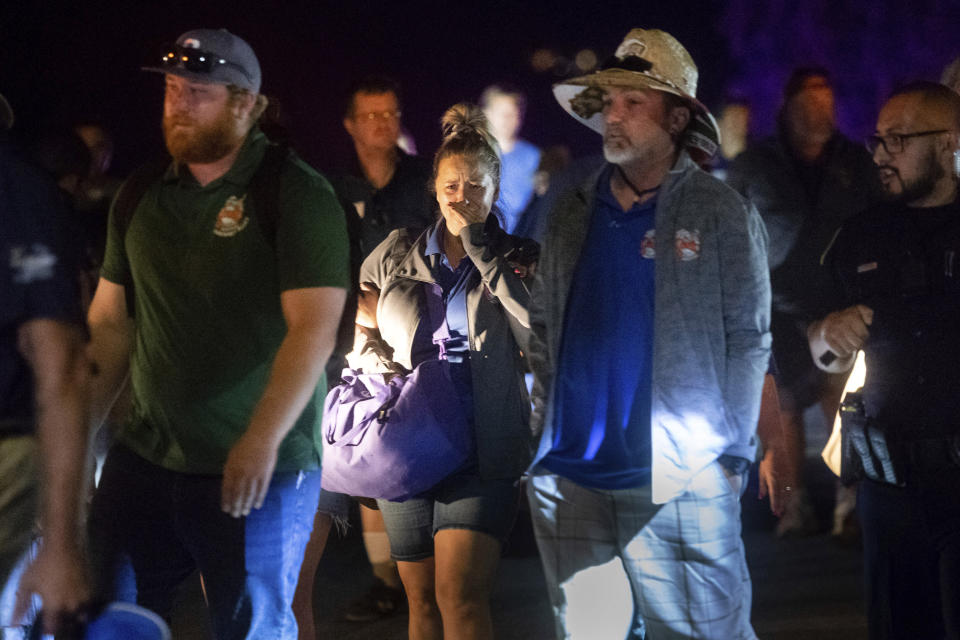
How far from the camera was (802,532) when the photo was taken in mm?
6730

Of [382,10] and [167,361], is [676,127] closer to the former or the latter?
[167,361]

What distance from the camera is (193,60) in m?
3.13

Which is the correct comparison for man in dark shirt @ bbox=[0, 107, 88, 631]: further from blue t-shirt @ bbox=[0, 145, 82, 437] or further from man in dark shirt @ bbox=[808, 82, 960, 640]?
man in dark shirt @ bbox=[808, 82, 960, 640]

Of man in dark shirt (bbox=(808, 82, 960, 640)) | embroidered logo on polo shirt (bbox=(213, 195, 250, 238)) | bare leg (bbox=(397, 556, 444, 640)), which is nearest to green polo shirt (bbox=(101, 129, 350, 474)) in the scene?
embroidered logo on polo shirt (bbox=(213, 195, 250, 238))

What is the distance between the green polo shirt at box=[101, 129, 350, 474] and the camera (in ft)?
9.93

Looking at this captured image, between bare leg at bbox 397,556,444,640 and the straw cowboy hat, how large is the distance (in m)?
1.71

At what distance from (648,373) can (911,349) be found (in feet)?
2.70

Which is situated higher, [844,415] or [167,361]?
[167,361]

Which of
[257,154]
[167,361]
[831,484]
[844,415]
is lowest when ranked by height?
[831,484]

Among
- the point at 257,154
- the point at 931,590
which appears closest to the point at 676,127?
the point at 257,154

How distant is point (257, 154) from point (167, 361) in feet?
2.00

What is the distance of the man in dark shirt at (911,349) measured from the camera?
3.40 meters

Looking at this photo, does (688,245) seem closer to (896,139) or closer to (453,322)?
(896,139)

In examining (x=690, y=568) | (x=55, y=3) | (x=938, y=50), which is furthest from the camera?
(x=938, y=50)
